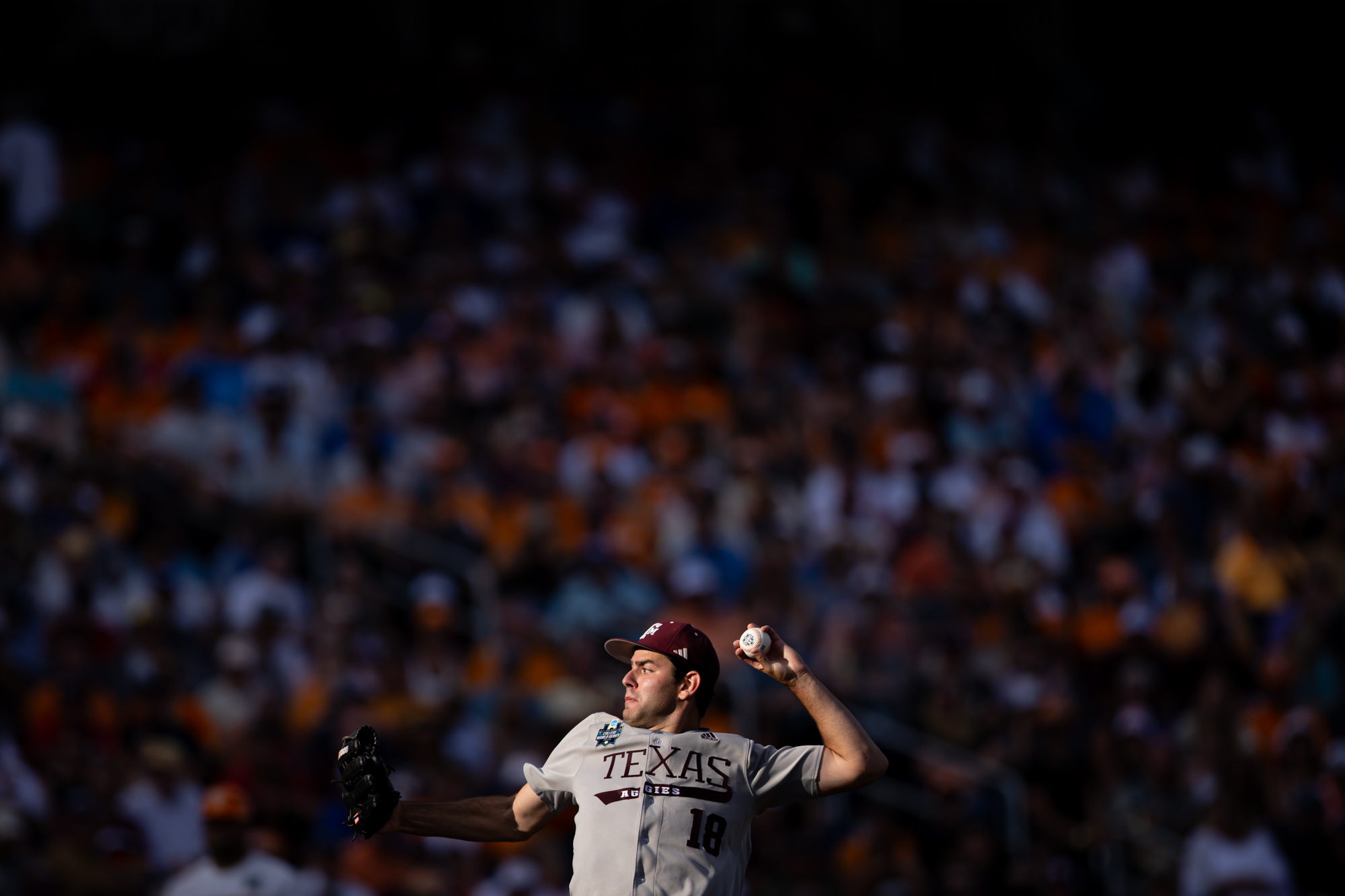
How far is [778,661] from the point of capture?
18.3ft

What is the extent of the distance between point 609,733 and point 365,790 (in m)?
0.82

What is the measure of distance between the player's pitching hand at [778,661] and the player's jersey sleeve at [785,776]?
35 centimetres

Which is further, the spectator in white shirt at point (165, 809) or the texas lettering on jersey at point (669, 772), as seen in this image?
the spectator in white shirt at point (165, 809)

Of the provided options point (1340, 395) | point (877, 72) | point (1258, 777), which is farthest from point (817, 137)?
point (1258, 777)

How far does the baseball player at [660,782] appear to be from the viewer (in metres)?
5.65

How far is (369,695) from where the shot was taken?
10969 millimetres

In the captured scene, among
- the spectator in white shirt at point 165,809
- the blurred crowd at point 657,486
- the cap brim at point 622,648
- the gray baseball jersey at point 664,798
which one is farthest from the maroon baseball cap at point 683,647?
the spectator in white shirt at point 165,809

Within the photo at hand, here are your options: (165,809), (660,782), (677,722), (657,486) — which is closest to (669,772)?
(660,782)

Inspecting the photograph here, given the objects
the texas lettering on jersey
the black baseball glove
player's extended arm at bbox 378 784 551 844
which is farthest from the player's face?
the black baseball glove

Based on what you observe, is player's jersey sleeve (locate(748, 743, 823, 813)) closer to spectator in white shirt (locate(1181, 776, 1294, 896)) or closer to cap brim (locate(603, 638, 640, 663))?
cap brim (locate(603, 638, 640, 663))

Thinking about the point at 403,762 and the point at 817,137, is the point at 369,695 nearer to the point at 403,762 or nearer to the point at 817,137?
the point at 403,762

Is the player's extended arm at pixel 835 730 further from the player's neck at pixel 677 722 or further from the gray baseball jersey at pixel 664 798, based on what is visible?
the player's neck at pixel 677 722

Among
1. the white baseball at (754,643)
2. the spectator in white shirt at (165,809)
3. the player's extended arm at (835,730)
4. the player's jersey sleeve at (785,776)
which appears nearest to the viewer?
the white baseball at (754,643)

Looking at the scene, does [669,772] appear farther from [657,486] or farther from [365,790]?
[657,486]
